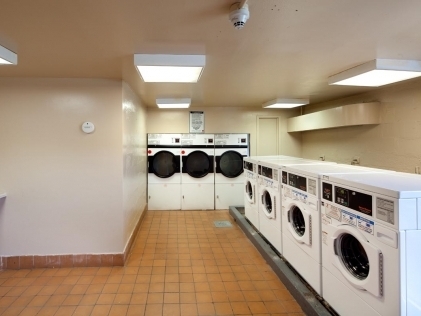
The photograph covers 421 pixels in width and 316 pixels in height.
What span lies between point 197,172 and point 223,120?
1346mm

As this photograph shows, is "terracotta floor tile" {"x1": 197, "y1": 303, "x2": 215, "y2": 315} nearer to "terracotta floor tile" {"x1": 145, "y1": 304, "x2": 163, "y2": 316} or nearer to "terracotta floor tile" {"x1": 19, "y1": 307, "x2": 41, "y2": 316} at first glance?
"terracotta floor tile" {"x1": 145, "y1": 304, "x2": 163, "y2": 316}

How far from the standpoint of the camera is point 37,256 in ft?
10.5

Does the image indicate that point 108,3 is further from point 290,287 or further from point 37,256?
point 37,256

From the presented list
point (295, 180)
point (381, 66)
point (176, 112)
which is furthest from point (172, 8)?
point (176, 112)

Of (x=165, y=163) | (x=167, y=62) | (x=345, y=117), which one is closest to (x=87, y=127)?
(x=167, y=62)

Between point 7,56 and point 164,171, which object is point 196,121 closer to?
point 164,171

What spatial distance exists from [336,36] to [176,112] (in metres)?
4.37

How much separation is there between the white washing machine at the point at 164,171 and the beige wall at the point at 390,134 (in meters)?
3.37

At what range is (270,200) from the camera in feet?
11.8

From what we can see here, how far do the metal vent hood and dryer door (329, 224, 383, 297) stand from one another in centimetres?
263

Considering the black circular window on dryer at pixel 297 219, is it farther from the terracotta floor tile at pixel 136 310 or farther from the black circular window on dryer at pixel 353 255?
the terracotta floor tile at pixel 136 310

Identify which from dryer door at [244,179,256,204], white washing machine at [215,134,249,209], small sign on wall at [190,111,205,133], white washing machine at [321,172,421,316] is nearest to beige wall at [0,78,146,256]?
dryer door at [244,179,256,204]

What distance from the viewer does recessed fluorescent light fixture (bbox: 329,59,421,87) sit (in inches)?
101

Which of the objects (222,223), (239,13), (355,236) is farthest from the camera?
(222,223)
